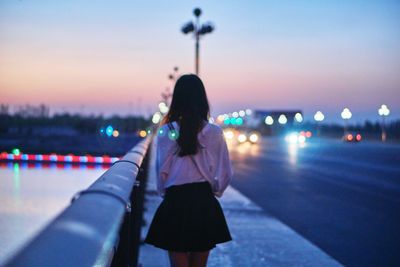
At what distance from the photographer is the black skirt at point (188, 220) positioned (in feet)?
12.8

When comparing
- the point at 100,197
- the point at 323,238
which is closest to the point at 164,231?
the point at 100,197

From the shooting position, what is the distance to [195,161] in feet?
12.9

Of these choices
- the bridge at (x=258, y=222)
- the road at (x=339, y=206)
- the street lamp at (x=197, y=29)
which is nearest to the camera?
the bridge at (x=258, y=222)

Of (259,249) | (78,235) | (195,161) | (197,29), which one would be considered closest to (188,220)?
(195,161)

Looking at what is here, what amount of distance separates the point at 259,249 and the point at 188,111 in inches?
179

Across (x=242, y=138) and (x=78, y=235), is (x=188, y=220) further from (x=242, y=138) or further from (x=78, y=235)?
(x=242, y=138)

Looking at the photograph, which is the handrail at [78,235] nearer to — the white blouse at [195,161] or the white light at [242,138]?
the white blouse at [195,161]

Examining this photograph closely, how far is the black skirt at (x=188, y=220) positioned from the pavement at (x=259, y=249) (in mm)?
3004

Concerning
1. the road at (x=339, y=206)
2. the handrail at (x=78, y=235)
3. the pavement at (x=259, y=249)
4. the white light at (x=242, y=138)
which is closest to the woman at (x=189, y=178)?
the handrail at (x=78, y=235)

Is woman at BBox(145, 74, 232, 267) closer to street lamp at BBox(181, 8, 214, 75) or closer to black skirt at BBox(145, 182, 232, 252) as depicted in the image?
black skirt at BBox(145, 182, 232, 252)

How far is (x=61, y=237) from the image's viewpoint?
1.53 m

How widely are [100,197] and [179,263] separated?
1.79 metres

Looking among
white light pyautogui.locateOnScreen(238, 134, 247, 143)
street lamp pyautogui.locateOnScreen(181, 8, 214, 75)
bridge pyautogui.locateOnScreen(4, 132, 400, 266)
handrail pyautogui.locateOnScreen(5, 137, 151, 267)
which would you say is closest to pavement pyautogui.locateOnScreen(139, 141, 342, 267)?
bridge pyautogui.locateOnScreen(4, 132, 400, 266)

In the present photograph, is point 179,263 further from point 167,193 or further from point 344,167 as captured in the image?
point 344,167
